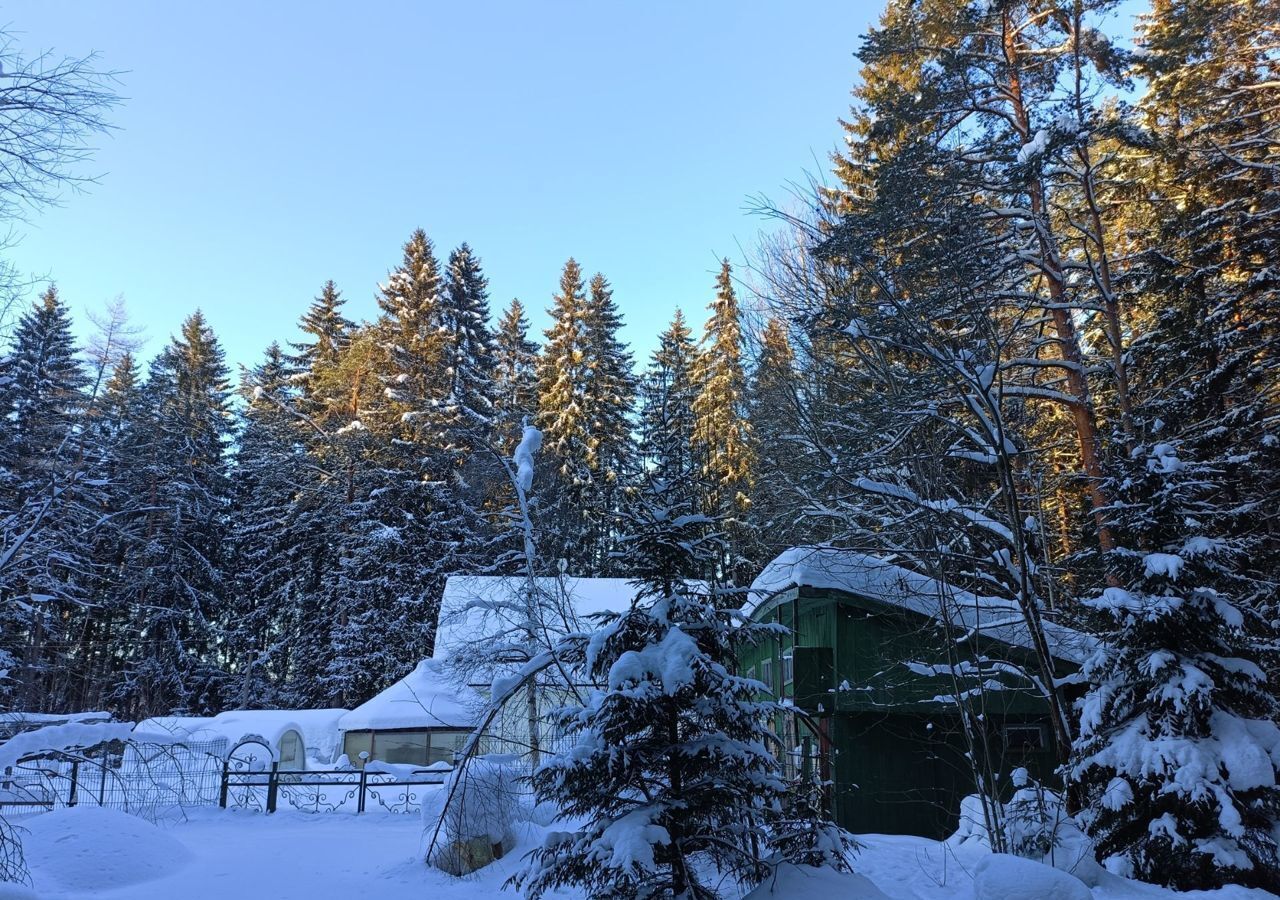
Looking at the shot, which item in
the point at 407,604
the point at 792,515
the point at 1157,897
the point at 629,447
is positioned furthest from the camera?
the point at 629,447

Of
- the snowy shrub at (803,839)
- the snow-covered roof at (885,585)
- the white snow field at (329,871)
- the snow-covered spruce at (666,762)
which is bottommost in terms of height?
the white snow field at (329,871)

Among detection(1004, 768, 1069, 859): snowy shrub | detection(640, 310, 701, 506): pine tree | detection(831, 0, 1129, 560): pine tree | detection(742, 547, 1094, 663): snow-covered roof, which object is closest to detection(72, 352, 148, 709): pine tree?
detection(640, 310, 701, 506): pine tree

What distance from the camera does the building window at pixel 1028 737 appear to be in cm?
1404

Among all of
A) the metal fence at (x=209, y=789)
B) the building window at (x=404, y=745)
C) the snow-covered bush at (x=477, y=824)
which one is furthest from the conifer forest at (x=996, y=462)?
the building window at (x=404, y=745)

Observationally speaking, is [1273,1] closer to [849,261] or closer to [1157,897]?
[849,261]

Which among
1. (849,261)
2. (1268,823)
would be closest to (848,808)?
(1268,823)

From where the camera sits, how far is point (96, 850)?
11516 millimetres

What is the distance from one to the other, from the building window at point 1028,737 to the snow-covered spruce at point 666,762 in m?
8.82

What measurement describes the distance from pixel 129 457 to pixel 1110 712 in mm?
27787

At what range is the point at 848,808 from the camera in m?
13.3

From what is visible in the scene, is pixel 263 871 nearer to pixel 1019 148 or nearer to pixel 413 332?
pixel 1019 148

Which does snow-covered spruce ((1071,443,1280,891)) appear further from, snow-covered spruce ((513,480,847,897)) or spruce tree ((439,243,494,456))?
spruce tree ((439,243,494,456))

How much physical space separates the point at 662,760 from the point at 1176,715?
513cm

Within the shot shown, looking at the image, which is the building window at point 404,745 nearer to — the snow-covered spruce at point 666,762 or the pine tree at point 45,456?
the pine tree at point 45,456
